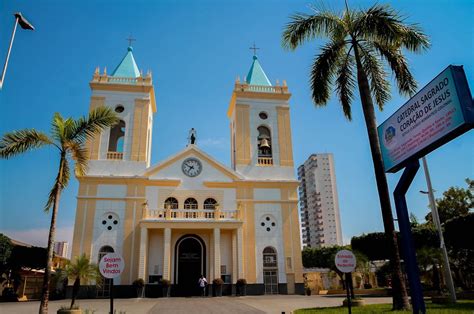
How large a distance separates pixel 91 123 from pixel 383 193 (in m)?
11.7

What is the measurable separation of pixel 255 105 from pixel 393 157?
66.2 ft

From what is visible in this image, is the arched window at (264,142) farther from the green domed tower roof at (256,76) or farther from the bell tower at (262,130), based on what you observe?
the green domed tower roof at (256,76)

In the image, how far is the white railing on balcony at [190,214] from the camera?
2467cm

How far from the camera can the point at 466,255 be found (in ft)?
93.2

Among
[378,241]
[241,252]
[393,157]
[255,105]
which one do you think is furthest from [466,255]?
[393,157]

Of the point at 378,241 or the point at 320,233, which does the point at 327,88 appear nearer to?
the point at 378,241

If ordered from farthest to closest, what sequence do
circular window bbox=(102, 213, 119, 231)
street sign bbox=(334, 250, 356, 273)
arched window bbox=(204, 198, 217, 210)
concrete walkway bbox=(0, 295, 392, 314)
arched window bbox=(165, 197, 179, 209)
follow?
arched window bbox=(204, 198, 217, 210), arched window bbox=(165, 197, 179, 209), circular window bbox=(102, 213, 119, 231), concrete walkway bbox=(0, 295, 392, 314), street sign bbox=(334, 250, 356, 273)

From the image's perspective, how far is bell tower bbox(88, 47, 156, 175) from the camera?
88.4 feet

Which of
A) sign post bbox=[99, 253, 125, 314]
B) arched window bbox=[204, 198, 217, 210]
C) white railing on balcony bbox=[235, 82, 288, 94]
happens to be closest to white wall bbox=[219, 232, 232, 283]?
arched window bbox=[204, 198, 217, 210]

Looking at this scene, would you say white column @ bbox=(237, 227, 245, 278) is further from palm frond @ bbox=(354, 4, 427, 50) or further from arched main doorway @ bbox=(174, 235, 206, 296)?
palm frond @ bbox=(354, 4, 427, 50)

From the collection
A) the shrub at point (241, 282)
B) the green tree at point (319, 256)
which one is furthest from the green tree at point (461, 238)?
the shrub at point (241, 282)

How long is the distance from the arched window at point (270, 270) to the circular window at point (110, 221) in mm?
10677

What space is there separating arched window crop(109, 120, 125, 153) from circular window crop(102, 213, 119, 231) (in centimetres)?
536

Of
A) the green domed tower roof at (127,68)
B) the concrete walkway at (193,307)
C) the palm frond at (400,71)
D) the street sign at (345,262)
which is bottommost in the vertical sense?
the concrete walkway at (193,307)
